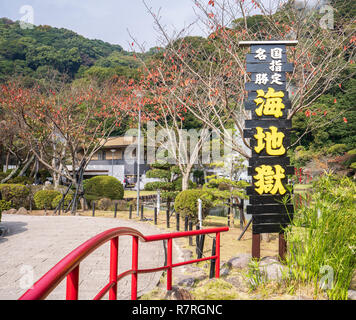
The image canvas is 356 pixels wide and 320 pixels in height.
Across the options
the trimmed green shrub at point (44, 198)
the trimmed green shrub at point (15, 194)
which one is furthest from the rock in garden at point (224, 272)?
the trimmed green shrub at point (15, 194)

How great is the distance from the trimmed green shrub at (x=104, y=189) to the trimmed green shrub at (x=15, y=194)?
401 centimetres

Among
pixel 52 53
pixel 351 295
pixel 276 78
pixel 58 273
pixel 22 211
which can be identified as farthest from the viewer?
pixel 52 53

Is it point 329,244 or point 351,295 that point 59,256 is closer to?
point 329,244

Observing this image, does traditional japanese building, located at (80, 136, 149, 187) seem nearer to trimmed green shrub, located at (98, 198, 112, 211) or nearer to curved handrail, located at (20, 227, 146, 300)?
trimmed green shrub, located at (98, 198, 112, 211)

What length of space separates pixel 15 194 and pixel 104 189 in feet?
17.7

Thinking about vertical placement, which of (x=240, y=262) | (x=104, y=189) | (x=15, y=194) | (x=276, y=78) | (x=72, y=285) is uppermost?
(x=276, y=78)

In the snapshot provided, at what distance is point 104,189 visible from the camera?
20781 mm

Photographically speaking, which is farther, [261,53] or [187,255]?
[187,255]

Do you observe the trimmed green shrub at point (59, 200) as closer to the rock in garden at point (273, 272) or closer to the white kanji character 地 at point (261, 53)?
the white kanji character 地 at point (261, 53)

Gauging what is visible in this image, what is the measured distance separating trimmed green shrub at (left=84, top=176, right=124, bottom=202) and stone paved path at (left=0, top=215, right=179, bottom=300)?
7690 mm

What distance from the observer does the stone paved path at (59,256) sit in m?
5.39

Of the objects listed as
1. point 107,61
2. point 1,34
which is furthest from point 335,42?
point 1,34

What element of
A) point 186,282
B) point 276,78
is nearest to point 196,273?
point 186,282
